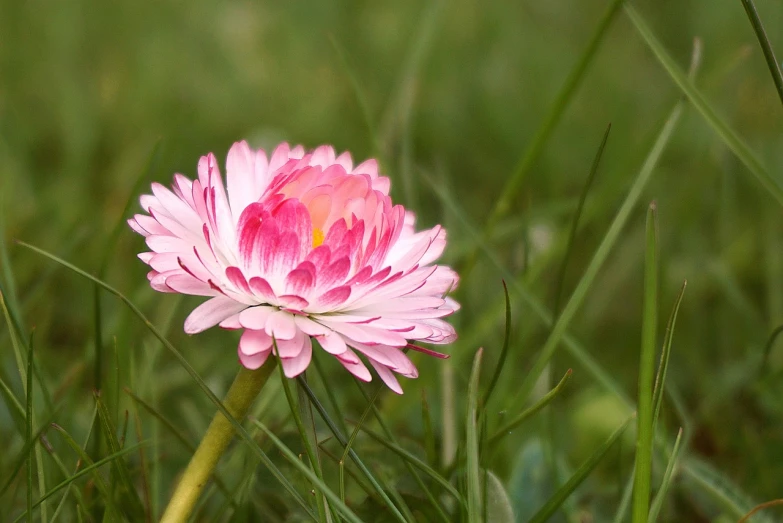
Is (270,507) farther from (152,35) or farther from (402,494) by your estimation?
(152,35)

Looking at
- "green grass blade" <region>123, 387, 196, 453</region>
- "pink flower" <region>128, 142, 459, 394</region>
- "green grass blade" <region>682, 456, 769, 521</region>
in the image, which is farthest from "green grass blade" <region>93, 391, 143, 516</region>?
"green grass blade" <region>682, 456, 769, 521</region>

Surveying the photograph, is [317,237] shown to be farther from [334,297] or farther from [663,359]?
[663,359]

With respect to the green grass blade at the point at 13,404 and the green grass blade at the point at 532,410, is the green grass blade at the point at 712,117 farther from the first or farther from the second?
the green grass blade at the point at 13,404

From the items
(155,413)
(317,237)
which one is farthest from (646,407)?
(155,413)

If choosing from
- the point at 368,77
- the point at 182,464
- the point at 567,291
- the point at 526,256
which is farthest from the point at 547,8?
the point at 182,464

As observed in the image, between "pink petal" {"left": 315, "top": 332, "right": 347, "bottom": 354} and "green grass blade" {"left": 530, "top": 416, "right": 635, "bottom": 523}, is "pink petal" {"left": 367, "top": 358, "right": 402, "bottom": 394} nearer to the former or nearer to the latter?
"pink petal" {"left": 315, "top": 332, "right": 347, "bottom": 354}

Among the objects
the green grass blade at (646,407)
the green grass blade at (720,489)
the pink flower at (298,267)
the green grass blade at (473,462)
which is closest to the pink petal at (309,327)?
the pink flower at (298,267)
